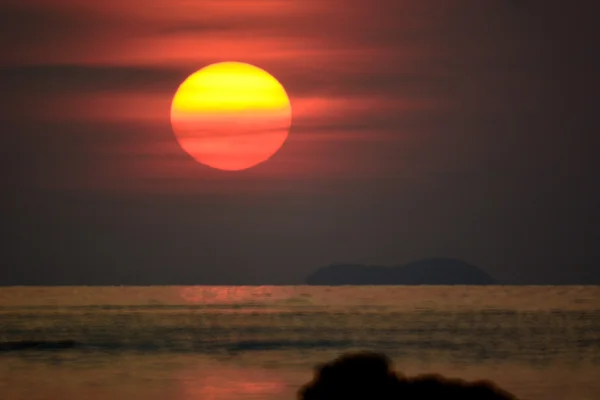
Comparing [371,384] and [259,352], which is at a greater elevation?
[259,352]

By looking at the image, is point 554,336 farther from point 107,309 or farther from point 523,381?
point 107,309

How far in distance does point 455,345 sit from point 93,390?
18.1m

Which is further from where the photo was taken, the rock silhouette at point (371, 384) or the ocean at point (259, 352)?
the ocean at point (259, 352)

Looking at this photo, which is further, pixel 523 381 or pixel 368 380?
pixel 523 381

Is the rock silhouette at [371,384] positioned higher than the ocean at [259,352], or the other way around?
the ocean at [259,352]

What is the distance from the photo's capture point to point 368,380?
55.5ft

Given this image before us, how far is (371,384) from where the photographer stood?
16.9 m

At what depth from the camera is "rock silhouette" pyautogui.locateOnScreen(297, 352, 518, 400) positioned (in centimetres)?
1647

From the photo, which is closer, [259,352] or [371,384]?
[371,384]

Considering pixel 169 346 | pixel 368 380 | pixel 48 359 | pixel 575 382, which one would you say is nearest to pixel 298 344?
pixel 169 346

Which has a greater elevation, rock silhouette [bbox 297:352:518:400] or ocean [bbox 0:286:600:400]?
ocean [bbox 0:286:600:400]

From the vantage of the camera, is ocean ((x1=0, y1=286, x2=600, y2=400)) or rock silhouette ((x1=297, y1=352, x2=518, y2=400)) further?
ocean ((x1=0, y1=286, x2=600, y2=400))

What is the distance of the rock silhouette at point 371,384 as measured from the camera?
16.5 m

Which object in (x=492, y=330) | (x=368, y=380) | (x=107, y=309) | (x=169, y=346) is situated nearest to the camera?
(x=368, y=380)
